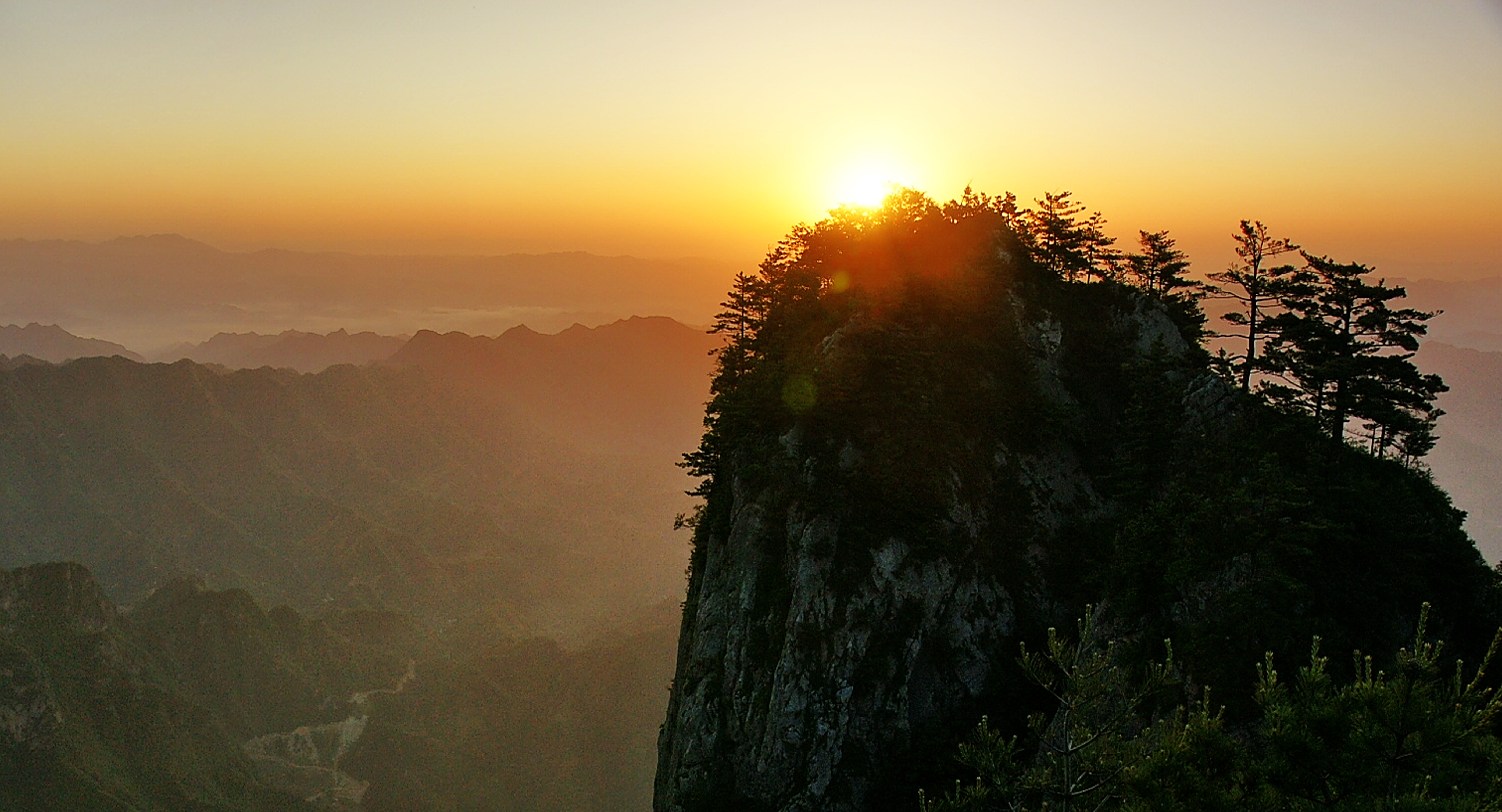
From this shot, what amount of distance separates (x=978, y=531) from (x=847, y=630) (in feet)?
30.4

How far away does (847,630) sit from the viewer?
39.7 meters

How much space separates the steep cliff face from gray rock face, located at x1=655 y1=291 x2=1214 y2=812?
0.38 feet

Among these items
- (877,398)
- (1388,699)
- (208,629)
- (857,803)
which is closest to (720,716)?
(857,803)

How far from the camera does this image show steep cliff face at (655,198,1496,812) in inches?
1183

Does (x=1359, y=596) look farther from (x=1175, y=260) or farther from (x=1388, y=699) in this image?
(x=1175, y=260)

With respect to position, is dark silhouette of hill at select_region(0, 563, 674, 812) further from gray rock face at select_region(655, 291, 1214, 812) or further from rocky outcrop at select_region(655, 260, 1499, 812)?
rocky outcrop at select_region(655, 260, 1499, 812)

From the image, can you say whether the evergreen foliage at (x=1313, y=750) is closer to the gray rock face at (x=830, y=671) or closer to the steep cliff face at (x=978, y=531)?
the steep cliff face at (x=978, y=531)

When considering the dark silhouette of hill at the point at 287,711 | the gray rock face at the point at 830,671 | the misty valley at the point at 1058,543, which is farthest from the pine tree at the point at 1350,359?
the dark silhouette of hill at the point at 287,711

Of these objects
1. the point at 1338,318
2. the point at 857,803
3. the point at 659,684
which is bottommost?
the point at 659,684

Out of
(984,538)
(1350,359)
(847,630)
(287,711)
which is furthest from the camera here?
(287,711)

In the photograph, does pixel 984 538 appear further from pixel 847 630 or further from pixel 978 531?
pixel 847 630

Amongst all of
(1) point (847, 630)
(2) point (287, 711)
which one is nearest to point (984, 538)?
(1) point (847, 630)

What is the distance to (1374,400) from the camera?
34.2 meters

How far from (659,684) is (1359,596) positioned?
157 meters
